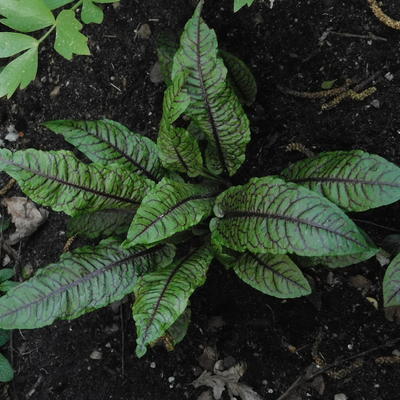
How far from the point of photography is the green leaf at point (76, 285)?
1.71 m

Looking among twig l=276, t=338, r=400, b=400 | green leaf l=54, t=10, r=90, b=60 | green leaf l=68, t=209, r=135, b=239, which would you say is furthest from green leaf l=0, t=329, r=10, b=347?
green leaf l=54, t=10, r=90, b=60

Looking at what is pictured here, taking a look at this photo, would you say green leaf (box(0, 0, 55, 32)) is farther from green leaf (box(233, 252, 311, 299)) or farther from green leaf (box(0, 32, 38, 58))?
green leaf (box(233, 252, 311, 299))

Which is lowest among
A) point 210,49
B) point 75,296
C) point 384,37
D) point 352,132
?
point 75,296

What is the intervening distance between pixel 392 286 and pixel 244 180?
771 millimetres

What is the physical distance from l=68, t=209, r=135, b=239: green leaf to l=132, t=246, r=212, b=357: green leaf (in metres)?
0.28

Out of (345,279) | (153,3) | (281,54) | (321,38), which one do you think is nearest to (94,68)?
(153,3)

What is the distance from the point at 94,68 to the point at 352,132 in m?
1.30

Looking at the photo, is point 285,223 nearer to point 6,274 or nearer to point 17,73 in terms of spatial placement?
point 17,73

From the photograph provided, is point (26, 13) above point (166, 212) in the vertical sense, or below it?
above

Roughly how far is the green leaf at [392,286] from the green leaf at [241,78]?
862 millimetres

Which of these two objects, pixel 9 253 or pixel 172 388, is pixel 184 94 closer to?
pixel 172 388

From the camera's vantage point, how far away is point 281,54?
212 cm

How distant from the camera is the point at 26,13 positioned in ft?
4.87

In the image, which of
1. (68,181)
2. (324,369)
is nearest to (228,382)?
(324,369)
